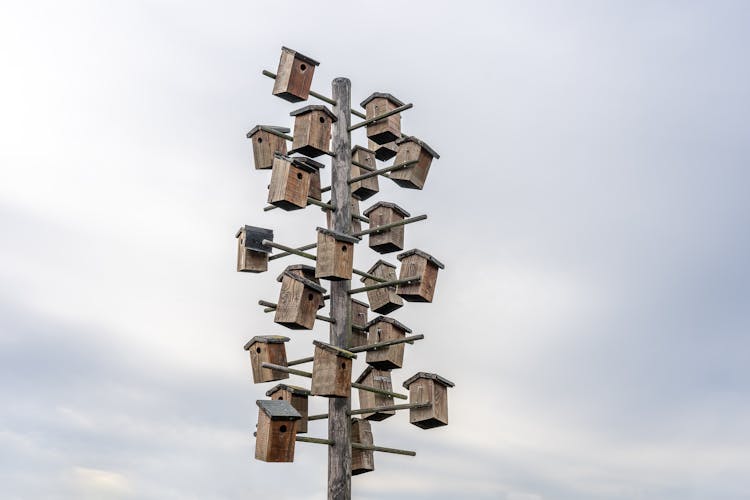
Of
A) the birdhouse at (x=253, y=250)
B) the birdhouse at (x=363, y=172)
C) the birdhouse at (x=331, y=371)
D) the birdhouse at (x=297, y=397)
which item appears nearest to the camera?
the birdhouse at (x=331, y=371)

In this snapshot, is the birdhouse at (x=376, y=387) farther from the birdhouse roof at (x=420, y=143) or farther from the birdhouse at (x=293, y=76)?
the birdhouse at (x=293, y=76)

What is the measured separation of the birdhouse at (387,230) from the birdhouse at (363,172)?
43cm

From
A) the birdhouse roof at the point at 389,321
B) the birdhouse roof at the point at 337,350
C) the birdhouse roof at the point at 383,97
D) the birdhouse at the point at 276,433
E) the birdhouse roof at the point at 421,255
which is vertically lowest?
the birdhouse at the point at 276,433

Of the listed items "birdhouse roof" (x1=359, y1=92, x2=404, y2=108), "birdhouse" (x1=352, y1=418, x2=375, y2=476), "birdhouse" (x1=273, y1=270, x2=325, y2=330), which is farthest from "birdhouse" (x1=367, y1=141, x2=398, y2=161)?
"birdhouse" (x1=352, y1=418, x2=375, y2=476)

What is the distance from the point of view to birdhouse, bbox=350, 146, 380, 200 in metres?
11.2

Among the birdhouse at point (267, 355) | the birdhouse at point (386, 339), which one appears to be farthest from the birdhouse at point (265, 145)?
the birdhouse at point (386, 339)

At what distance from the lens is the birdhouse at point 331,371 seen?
9000 mm

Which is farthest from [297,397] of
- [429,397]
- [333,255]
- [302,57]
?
[302,57]

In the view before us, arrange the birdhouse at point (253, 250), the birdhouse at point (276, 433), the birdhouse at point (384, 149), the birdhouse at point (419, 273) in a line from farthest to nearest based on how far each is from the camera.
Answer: the birdhouse at point (384, 149)
the birdhouse at point (419, 273)
the birdhouse at point (253, 250)
the birdhouse at point (276, 433)

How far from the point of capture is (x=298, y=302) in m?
9.34

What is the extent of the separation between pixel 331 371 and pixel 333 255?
3.92 feet

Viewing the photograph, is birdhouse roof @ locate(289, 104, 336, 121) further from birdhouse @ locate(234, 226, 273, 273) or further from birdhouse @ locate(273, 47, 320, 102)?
birdhouse @ locate(234, 226, 273, 273)

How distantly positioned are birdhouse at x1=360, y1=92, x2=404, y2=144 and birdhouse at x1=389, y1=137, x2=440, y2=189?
36cm

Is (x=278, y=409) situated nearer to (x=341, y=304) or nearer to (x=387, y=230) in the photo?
(x=341, y=304)
